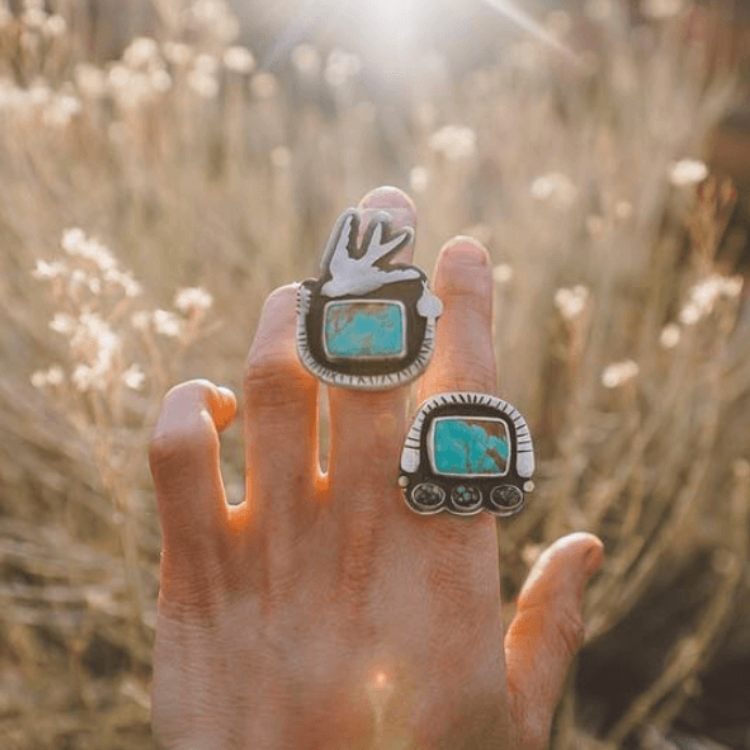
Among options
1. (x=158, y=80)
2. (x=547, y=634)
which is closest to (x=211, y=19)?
(x=158, y=80)

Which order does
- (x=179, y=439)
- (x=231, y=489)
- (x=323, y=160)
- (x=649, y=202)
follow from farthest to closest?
(x=323, y=160)
(x=649, y=202)
(x=231, y=489)
(x=179, y=439)

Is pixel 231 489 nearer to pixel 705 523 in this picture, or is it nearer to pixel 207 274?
pixel 207 274

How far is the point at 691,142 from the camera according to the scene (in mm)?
4328

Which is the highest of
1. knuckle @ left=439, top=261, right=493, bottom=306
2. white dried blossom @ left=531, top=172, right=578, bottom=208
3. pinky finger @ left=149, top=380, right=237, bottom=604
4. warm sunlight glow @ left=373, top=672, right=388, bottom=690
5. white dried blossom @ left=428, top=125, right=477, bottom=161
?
white dried blossom @ left=428, top=125, right=477, bottom=161

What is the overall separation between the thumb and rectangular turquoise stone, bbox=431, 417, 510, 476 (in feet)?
0.90

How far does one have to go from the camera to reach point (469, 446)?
66.5 inches

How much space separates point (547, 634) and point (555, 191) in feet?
5.67

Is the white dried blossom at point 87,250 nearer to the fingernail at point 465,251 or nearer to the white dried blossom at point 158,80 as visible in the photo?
the fingernail at point 465,251

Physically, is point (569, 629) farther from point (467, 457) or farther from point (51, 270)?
point (51, 270)

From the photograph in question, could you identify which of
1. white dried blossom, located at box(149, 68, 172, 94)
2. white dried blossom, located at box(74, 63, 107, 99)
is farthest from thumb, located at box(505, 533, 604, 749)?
white dried blossom, located at box(74, 63, 107, 99)

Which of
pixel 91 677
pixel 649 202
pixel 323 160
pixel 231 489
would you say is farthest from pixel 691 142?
pixel 91 677

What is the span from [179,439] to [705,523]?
223 centimetres

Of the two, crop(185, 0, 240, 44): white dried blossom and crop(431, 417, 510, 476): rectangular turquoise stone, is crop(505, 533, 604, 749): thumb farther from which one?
crop(185, 0, 240, 44): white dried blossom

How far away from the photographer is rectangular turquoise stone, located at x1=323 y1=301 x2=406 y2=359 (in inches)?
64.8
